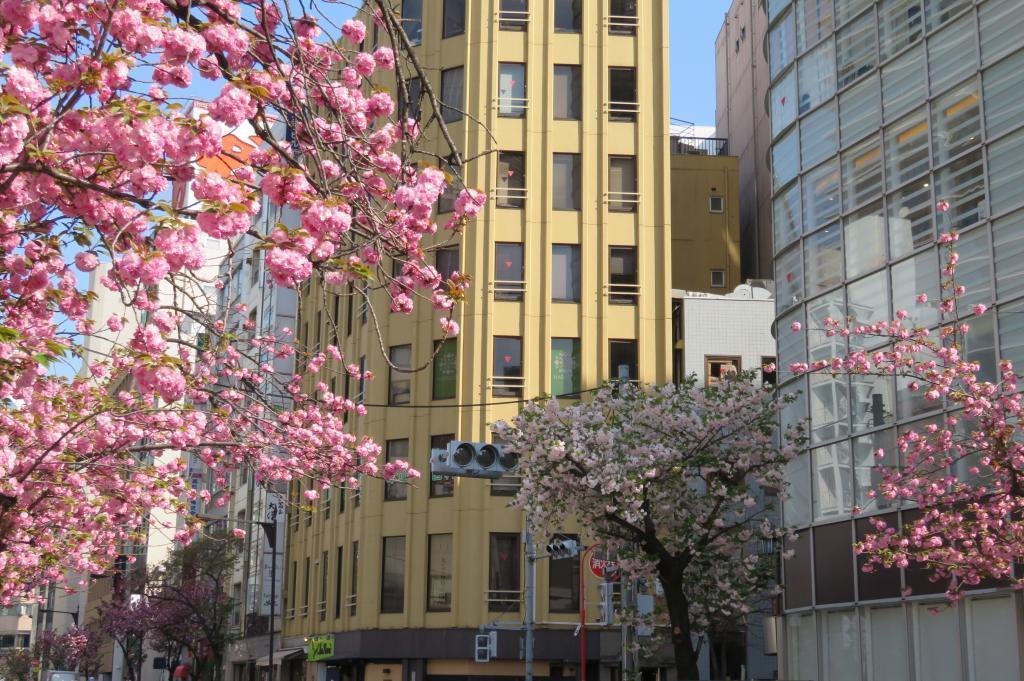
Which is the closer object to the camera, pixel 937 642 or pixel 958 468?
pixel 958 468

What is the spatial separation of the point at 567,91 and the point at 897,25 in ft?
68.8

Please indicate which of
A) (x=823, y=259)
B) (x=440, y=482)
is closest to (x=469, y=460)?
(x=823, y=259)

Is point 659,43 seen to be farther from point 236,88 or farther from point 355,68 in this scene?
point 236,88

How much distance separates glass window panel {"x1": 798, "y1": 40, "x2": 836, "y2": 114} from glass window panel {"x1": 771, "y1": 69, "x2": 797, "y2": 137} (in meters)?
0.27

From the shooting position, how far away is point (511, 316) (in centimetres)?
4369

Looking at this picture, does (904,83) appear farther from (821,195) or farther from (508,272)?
(508,272)

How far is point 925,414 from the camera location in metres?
23.0

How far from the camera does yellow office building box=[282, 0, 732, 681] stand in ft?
138

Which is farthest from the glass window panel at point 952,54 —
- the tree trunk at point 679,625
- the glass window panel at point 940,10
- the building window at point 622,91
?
the building window at point 622,91

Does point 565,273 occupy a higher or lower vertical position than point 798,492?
higher

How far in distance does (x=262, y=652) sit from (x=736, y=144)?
2848 centimetres

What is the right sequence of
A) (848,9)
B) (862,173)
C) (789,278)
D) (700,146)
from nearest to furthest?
(862,173), (848,9), (789,278), (700,146)

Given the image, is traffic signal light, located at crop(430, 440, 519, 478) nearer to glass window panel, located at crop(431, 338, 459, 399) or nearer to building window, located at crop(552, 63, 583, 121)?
glass window panel, located at crop(431, 338, 459, 399)

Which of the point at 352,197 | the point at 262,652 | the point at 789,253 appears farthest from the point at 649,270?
the point at 352,197
